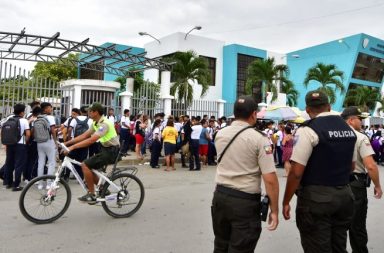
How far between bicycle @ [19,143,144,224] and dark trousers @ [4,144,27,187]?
8.54ft

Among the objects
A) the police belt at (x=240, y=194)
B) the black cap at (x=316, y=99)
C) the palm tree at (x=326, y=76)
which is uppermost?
the palm tree at (x=326, y=76)

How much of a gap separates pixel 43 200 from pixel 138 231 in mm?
1528

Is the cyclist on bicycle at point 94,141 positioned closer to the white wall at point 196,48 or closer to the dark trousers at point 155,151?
the dark trousers at point 155,151

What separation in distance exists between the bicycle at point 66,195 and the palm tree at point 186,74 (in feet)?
54.6

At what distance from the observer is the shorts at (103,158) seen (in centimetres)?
573

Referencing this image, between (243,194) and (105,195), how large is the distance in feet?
10.9

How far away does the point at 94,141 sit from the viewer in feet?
18.4

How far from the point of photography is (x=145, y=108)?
58.0ft

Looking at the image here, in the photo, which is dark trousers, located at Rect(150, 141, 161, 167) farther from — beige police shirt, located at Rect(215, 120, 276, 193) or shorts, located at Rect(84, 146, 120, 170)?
beige police shirt, located at Rect(215, 120, 276, 193)

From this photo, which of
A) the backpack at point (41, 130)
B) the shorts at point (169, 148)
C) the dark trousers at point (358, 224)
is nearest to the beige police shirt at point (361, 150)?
the dark trousers at point (358, 224)

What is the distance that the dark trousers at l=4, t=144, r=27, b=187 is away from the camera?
25.7 feet

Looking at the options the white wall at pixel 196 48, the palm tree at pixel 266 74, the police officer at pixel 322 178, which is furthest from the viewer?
the white wall at pixel 196 48

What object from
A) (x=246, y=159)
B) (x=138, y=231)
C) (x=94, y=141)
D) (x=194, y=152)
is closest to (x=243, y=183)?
(x=246, y=159)

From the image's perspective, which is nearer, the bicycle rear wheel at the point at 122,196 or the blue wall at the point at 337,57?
the bicycle rear wheel at the point at 122,196
